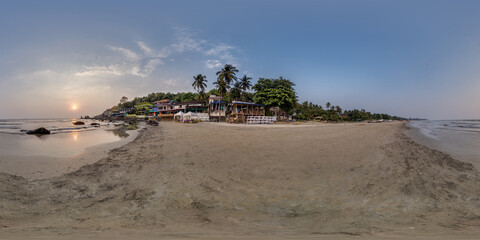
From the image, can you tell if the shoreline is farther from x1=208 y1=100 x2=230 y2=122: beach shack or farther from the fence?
x1=208 y1=100 x2=230 y2=122: beach shack

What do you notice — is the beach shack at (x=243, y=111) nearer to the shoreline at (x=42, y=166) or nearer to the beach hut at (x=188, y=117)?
the beach hut at (x=188, y=117)

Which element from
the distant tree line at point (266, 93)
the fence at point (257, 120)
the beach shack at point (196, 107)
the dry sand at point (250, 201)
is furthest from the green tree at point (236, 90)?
the dry sand at point (250, 201)

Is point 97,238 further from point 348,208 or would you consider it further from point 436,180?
point 436,180

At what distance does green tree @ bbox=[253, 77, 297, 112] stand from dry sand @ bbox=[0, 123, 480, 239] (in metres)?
37.9

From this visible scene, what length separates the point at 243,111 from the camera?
4203cm

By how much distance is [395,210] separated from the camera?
11.9 ft

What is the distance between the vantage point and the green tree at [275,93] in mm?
44125

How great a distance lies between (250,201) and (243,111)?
125 feet

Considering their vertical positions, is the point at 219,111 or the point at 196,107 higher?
the point at 196,107

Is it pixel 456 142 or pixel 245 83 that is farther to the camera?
pixel 245 83

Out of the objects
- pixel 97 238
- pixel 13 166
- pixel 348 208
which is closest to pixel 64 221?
pixel 97 238

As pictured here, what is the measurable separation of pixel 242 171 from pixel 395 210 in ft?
12.4

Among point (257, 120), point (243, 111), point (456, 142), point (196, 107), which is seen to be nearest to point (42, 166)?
point (456, 142)

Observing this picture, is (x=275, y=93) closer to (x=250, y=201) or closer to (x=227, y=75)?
(x=227, y=75)
